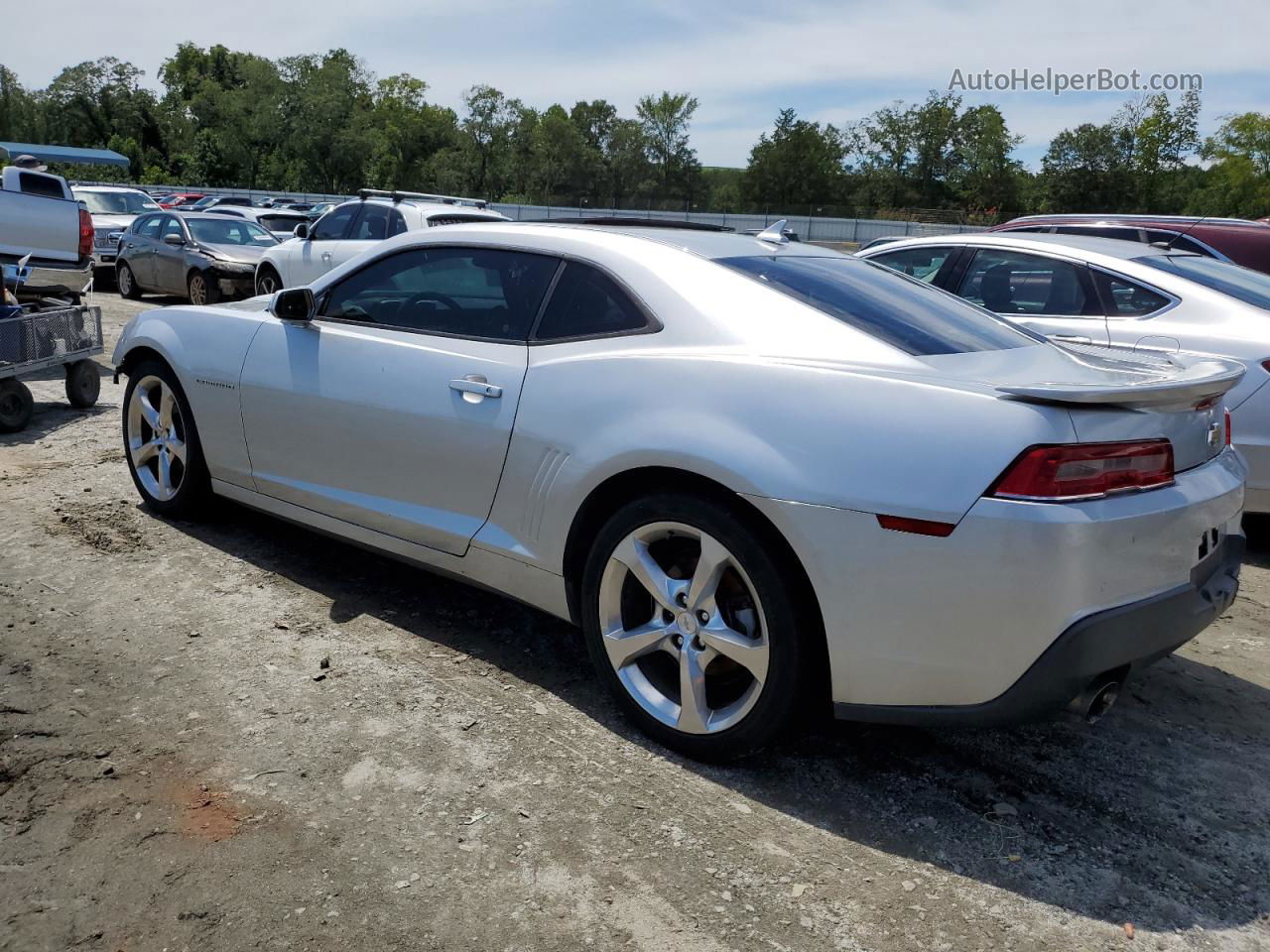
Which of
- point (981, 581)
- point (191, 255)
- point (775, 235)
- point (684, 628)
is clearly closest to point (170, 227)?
point (191, 255)

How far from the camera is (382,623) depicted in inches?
165

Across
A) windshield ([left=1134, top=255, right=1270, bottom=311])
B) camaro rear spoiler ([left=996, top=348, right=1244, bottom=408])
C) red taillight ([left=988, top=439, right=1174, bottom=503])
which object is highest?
windshield ([left=1134, top=255, right=1270, bottom=311])

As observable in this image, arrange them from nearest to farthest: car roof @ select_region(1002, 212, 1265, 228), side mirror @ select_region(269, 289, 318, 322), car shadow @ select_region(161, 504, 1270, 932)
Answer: car shadow @ select_region(161, 504, 1270, 932), side mirror @ select_region(269, 289, 318, 322), car roof @ select_region(1002, 212, 1265, 228)

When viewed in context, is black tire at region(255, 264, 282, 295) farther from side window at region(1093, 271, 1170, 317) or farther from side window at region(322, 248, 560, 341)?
side window at region(1093, 271, 1170, 317)

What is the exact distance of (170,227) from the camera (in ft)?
52.7

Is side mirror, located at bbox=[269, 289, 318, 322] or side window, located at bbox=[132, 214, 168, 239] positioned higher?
side window, located at bbox=[132, 214, 168, 239]

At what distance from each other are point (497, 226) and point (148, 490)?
2469 millimetres

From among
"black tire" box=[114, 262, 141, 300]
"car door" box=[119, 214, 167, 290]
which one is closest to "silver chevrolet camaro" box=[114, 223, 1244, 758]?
"car door" box=[119, 214, 167, 290]

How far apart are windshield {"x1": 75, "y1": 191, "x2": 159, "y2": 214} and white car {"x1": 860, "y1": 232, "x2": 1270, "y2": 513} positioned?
1925cm

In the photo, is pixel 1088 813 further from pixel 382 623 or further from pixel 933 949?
pixel 382 623

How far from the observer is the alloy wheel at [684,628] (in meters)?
3.07

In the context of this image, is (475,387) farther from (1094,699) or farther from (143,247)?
A: (143,247)

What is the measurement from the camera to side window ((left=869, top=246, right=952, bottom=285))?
22.2 ft

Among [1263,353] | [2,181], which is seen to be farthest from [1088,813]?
[2,181]
